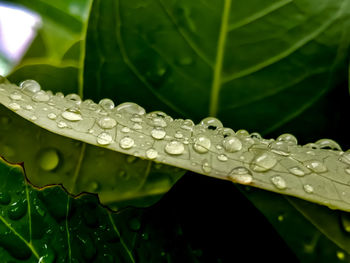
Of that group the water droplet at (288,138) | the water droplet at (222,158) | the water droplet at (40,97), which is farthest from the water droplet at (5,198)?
the water droplet at (288,138)

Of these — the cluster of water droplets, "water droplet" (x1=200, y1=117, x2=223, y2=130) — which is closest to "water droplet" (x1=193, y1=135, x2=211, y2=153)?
the cluster of water droplets

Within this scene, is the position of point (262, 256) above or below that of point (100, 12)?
below

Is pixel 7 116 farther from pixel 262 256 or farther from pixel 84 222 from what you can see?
pixel 262 256

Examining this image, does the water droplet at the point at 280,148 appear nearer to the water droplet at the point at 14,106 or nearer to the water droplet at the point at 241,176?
the water droplet at the point at 241,176

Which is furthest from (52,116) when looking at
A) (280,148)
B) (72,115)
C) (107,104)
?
(280,148)

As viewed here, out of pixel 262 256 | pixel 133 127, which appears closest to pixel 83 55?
→ pixel 133 127

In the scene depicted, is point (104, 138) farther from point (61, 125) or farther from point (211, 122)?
point (211, 122)
